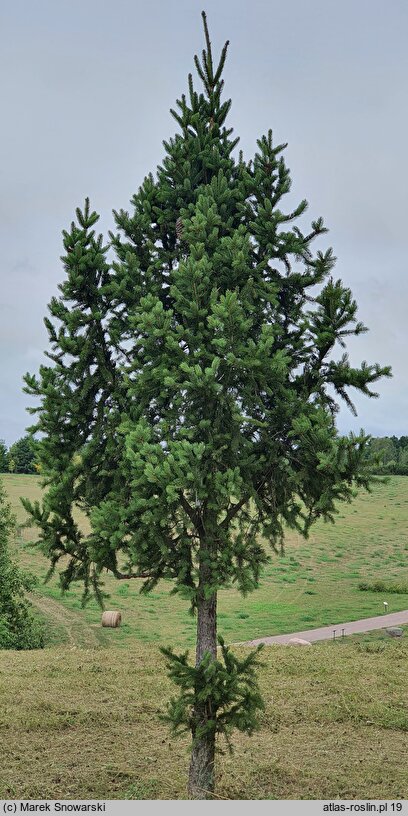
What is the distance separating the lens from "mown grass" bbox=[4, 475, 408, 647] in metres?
→ 30.7

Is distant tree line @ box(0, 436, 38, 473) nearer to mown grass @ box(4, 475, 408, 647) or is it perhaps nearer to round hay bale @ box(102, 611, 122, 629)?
mown grass @ box(4, 475, 408, 647)

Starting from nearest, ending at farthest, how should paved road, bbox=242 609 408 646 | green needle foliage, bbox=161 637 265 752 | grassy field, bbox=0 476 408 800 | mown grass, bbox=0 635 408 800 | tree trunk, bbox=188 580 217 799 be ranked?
green needle foliage, bbox=161 637 265 752, tree trunk, bbox=188 580 217 799, mown grass, bbox=0 635 408 800, grassy field, bbox=0 476 408 800, paved road, bbox=242 609 408 646

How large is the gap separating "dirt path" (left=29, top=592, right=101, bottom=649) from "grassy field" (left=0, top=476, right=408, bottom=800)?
0.10 m

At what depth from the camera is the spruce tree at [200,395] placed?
412 inches

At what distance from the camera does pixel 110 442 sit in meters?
11.3

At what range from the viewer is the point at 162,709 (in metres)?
16.9

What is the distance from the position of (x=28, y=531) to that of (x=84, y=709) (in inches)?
1304

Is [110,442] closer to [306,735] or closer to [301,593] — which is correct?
[306,735]

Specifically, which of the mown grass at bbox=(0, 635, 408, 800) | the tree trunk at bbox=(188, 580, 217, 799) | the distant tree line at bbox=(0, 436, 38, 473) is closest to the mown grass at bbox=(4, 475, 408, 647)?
the mown grass at bbox=(0, 635, 408, 800)

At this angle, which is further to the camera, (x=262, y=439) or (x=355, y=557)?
(x=355, y=557)

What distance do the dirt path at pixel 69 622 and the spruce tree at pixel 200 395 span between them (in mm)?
18608

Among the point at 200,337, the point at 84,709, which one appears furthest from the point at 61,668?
the point at 200,337

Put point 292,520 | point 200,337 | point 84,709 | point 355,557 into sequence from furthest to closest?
1. point 355,557
2. point 84,709
3. point 292,520
4. point 200,337

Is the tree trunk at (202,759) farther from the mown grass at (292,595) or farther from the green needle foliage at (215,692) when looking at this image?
the mown grass at (292,595)
